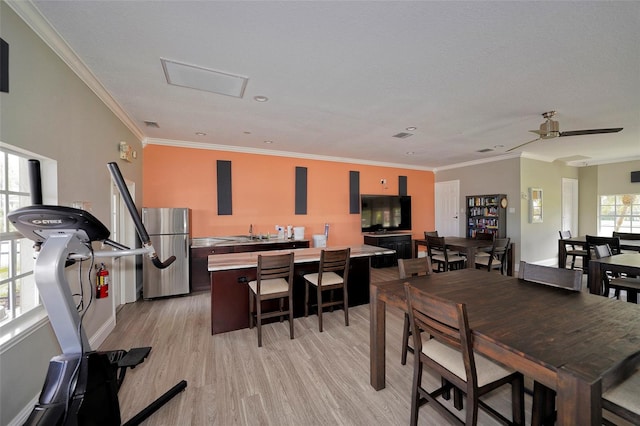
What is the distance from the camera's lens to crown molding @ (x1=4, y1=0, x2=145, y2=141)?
5.09ft

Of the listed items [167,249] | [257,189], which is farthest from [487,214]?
[167,249]

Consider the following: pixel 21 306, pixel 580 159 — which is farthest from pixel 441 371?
pixel 580 159

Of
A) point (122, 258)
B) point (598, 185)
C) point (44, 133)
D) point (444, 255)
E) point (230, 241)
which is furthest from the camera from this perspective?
point (598, 185)

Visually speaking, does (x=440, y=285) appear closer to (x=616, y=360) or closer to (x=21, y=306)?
(x=616, y=360)

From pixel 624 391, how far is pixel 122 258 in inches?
188

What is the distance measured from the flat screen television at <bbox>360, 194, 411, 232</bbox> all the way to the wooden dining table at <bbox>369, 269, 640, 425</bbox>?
4.24m

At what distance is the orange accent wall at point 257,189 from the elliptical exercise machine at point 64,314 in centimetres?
352

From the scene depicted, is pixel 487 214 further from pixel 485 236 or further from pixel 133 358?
pixel 133 358

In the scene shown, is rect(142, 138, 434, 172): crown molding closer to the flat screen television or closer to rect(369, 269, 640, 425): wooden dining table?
the flat screen television

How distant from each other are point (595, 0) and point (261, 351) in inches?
140

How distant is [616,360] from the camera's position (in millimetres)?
997

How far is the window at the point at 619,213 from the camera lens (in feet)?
20.2

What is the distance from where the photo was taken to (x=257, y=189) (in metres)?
5.17

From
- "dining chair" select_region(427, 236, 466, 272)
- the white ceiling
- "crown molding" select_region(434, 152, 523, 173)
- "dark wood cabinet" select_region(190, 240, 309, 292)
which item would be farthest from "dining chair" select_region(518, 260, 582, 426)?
"crown molding" select_region(434, 152, 523, 173)
